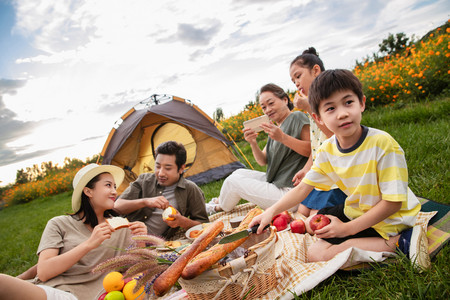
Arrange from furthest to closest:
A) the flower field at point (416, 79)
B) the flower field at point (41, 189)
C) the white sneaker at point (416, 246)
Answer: the flower field at point (41, 189) → the flower field at point (416, 79) → the white sneaker at point (416, 246)

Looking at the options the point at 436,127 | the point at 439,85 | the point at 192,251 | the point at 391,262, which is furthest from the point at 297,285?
the point at 439,85

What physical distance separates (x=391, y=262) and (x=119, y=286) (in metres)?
1.80

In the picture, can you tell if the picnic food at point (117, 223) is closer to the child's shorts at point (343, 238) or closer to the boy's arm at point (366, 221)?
the boy's arm at point (366, 221)

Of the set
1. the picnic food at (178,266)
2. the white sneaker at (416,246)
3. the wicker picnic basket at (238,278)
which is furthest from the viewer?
the white sneaker at (416,246)

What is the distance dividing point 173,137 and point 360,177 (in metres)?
4.77

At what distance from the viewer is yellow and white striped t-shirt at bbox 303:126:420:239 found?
1.46 metres

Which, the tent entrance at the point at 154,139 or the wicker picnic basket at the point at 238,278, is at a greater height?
the tent entrance at the point at 154,139

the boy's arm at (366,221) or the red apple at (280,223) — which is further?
the red apple at (280,223)

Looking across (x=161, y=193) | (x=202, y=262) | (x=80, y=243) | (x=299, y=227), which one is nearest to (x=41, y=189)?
(x=161, y=193)

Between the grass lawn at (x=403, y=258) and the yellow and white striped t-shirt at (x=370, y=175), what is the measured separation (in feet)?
0.87

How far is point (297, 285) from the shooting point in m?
1.54

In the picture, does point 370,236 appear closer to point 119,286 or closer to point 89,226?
point 119,286

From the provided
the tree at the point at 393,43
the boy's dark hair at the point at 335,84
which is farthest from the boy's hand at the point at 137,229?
the tree at the point at 393,43

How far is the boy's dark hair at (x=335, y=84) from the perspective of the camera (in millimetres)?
1503
